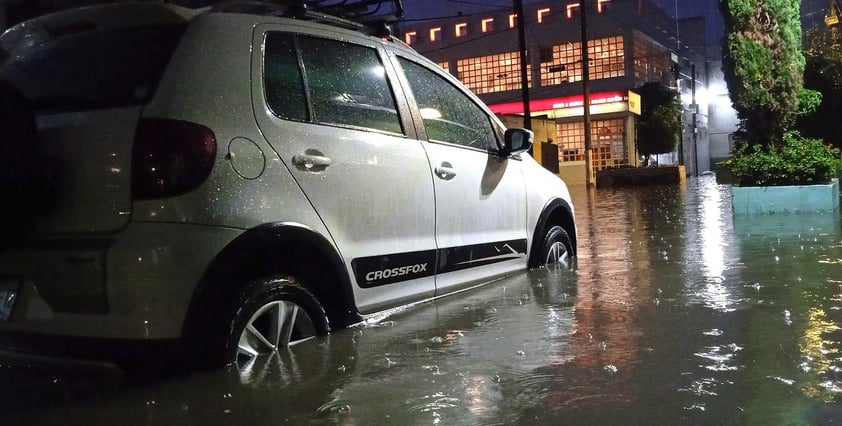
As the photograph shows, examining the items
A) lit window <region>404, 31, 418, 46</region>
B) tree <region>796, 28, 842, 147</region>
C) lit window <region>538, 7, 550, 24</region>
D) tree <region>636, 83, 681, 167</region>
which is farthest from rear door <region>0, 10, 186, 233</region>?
lit window <region>404, 31, 418, 46</region>

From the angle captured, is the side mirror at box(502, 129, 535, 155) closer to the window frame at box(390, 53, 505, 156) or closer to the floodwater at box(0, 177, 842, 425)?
the window frame at box(390, 53, 505, 156)

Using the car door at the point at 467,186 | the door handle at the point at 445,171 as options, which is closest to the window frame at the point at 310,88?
the car door at the point at 467,186

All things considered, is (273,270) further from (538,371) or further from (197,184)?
(538,371)

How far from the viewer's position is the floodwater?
2.82 metres

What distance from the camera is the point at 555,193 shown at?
233 inches

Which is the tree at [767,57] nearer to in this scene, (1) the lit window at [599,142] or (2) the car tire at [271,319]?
(2) the car tire at [271,319]

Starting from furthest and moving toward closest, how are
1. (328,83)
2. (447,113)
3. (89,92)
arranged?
(447,113) < (328,83) < (89,92)

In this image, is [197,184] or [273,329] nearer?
[197,184]

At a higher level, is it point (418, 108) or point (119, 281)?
point (418, 108)

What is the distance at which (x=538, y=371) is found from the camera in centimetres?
332

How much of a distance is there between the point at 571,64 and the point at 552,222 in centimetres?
3684

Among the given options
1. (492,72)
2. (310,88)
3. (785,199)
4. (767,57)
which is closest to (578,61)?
(492,72)

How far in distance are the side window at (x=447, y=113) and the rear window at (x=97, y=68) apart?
5.34 ft

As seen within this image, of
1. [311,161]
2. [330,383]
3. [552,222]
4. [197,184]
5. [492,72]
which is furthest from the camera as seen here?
[492,72]
